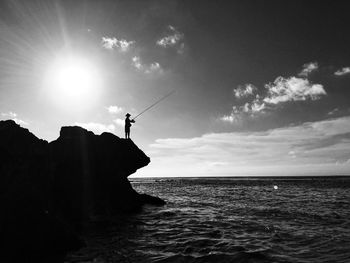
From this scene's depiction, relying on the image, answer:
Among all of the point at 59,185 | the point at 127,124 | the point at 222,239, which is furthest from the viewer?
the point at 127,124

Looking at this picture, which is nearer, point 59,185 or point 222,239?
point 222,239

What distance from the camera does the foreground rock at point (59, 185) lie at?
1014 centimetres

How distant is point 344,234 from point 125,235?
10213 mm

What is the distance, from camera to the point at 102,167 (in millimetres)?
20703

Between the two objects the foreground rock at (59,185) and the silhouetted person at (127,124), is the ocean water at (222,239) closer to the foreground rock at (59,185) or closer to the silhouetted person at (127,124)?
the foreground rock at (59,185)

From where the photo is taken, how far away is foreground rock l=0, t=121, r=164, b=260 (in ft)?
33.3

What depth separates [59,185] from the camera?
17250mm

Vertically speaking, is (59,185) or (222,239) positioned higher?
(59,185)

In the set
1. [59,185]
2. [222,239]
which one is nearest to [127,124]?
[59,185]

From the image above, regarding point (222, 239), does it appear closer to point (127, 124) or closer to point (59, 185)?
point (59, 185)

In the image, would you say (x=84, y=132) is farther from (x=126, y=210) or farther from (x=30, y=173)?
(x=30, y=173)

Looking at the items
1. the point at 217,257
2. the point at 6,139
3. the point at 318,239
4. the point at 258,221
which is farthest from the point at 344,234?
the point at 6,139

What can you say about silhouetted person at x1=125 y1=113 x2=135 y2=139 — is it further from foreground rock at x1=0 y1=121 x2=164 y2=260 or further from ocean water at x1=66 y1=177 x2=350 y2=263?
ocean water at x1=66 y1=177 x2=350 y2=263

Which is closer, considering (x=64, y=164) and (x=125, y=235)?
(x=125, y=235)
